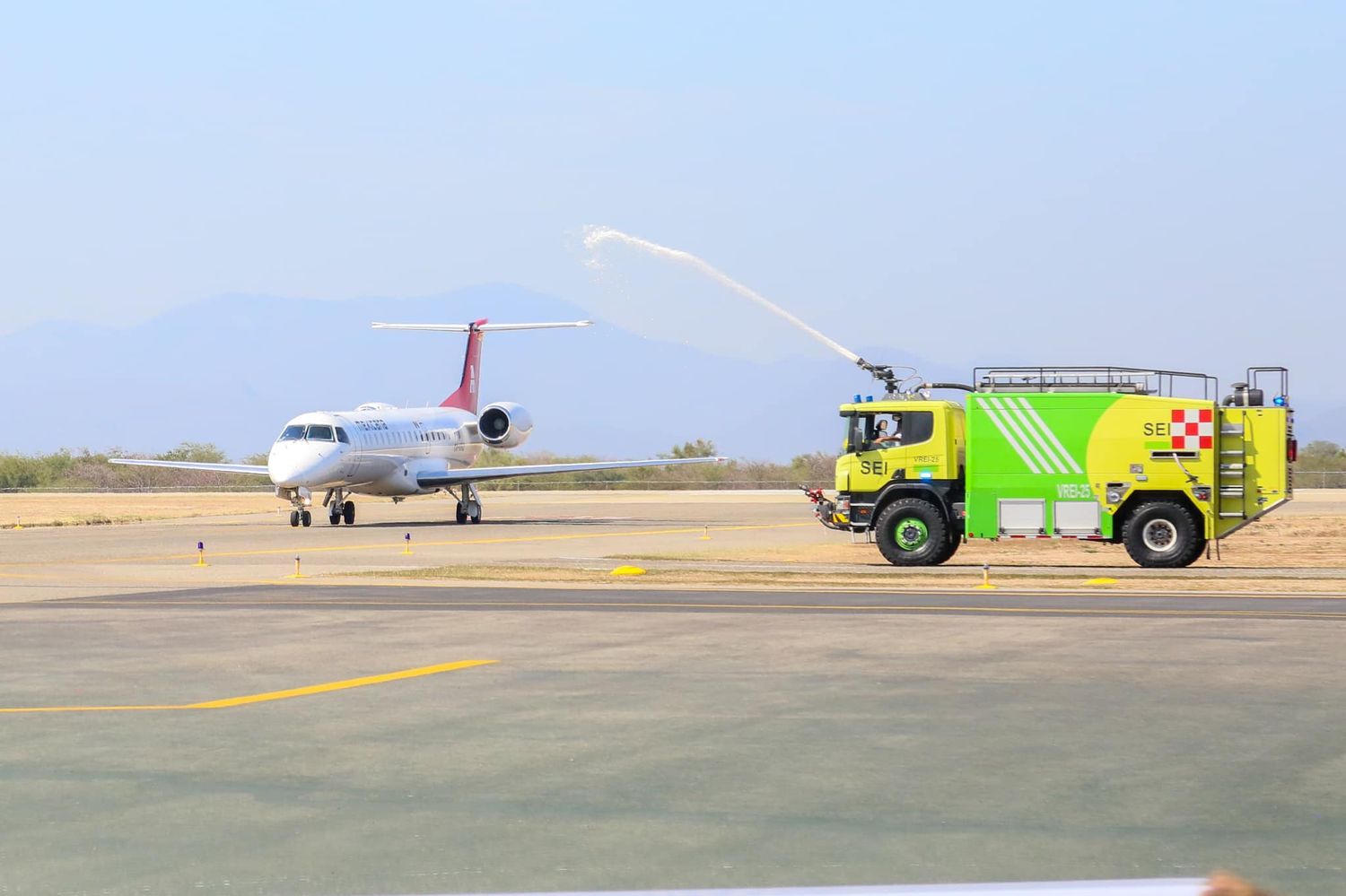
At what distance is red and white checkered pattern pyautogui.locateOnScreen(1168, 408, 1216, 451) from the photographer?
28031 mm

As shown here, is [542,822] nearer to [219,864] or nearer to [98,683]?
[219,864]

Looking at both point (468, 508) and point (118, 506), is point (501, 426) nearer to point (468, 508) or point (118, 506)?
point (468, 508)

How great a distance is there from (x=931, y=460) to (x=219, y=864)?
23.5 m

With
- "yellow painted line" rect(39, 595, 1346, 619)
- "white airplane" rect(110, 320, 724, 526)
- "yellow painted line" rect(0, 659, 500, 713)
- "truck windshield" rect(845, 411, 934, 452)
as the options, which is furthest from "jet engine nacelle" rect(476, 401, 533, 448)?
"yellow painted line" rect(0, 659, 500, 713)

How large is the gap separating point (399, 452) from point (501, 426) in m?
5.08

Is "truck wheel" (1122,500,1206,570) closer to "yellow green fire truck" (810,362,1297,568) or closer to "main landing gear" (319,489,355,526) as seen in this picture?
"yellow green fire truck" (810,362,1297,568)

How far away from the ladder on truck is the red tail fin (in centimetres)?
3952

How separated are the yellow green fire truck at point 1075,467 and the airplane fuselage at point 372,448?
23.3 meters

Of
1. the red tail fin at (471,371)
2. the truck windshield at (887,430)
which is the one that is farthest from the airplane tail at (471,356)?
the truck windshield at (887,430)

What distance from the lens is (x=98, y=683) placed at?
13.4 metres

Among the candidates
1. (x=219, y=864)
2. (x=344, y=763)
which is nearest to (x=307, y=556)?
(x=344, y=763)

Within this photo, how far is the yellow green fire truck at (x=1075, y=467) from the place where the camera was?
1112 inches

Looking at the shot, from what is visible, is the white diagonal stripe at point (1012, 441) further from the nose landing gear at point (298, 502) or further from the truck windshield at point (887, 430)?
the nose landing gear at point (298, 502)

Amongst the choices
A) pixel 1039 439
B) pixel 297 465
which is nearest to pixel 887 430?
pixel 1039 439
